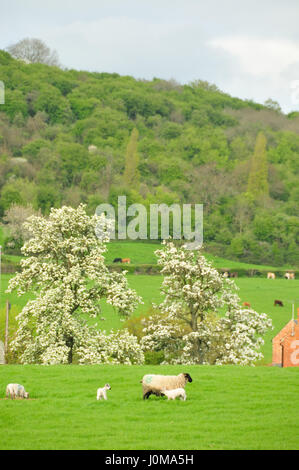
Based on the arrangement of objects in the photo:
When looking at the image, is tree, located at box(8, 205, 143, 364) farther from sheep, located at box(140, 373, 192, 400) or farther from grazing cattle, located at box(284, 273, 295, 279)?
grazing cattle, located at box(284, 273, 295, 279)

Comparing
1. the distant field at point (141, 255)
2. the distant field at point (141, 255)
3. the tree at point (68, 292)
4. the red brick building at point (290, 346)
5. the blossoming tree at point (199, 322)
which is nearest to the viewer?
the tree at point (68, 292)

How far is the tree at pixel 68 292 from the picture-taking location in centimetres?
3684

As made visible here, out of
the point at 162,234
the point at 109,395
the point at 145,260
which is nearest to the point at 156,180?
the point at 162,234

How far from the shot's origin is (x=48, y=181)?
173 meters

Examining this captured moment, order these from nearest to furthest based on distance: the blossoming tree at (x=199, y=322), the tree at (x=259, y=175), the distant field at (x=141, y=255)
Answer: the blossoming tree at (x=199, y=322)
the distant field at (x=141, y=255)
the tree at (x=259, y=175)

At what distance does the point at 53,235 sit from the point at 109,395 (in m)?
17.9

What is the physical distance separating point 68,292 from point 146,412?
17.6 meters

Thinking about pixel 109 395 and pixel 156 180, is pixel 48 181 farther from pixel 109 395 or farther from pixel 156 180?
pixel 109 395

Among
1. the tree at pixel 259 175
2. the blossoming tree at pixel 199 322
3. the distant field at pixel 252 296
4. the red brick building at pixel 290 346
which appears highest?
the tree at pixel 259 175

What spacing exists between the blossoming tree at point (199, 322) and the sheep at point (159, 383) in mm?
17157

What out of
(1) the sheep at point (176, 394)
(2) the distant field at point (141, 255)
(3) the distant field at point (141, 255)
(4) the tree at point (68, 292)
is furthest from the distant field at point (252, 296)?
(1) the sheep at point (176, 394)

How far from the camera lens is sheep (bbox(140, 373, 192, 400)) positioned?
21984mm

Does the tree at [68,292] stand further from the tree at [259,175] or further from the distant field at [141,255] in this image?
the tree at [259,175]
